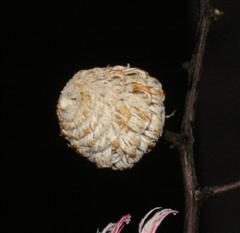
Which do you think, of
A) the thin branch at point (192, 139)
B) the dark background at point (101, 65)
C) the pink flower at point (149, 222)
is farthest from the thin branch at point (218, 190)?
the dark background at point (101, 65)

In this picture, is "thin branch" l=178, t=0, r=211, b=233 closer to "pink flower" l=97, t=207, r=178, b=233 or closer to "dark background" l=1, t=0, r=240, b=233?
"pink flower" l=97, t=207, r=178, b=233

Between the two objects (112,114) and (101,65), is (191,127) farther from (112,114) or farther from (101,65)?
(101,65)

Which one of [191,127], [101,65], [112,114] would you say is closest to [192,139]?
[191,127]

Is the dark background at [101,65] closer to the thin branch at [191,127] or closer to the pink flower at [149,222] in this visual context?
the pink flower at [149,222]

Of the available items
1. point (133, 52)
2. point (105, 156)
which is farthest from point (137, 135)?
point (133, 52)

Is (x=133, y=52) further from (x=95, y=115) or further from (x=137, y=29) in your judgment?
(x=95, y=115)

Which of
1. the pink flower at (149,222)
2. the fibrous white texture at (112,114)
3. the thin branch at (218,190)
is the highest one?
the fibrous white texture at (112,114)
